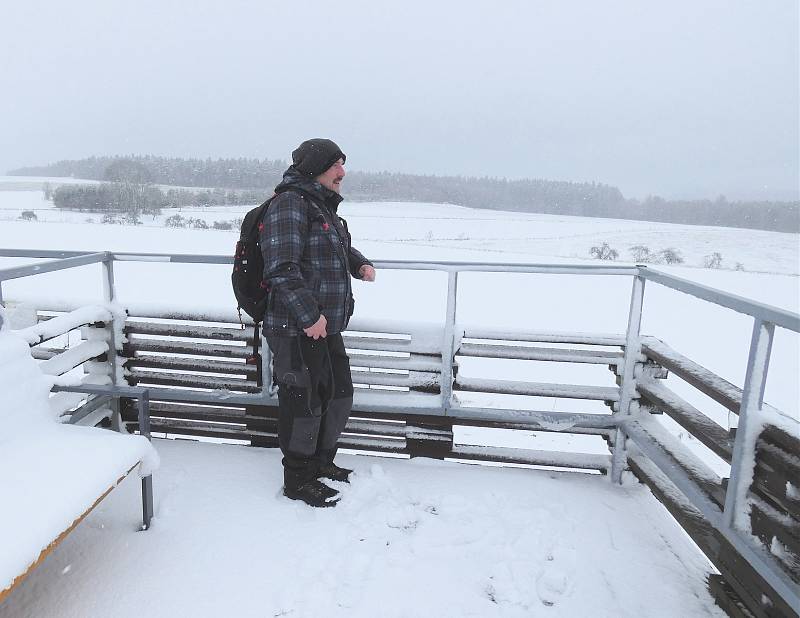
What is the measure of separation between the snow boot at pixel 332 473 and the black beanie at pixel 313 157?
6.05ft

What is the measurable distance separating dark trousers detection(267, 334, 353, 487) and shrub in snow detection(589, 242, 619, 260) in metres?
35.0

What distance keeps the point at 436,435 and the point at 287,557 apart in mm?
1458

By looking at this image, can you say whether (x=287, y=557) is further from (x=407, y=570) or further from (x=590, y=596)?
(x=590, y=596)

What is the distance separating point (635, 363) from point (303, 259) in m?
2.27

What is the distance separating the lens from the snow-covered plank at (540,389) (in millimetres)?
3688

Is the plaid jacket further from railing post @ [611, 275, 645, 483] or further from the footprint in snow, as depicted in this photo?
railing post @ [611, 275, 645, 483]

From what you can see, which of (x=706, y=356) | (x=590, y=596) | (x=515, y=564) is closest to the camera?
(x=590, y=596)

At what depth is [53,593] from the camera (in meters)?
2.43

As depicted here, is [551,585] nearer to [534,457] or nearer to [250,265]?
[534,457]

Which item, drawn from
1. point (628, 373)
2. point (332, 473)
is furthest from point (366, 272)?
point (628, 373)

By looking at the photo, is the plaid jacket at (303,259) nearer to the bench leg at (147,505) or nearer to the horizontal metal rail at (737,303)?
the bench leg at (147,505)

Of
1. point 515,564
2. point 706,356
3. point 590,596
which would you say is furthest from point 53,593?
point 706,356

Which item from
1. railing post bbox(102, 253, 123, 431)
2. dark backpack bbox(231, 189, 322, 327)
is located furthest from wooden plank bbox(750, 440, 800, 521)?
railing post bbox(102, 253, 123, 431)

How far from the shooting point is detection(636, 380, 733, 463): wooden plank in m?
2.52
